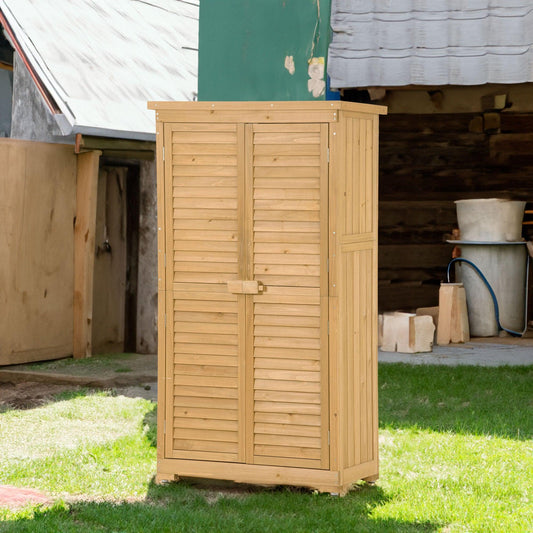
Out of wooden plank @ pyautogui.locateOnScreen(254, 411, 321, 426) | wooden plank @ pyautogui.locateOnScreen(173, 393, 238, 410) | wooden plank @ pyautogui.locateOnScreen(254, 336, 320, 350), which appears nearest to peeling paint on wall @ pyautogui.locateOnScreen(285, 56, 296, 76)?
wooden plank @ pyautogui.locateOnScreen(254, 336, 320, 350)

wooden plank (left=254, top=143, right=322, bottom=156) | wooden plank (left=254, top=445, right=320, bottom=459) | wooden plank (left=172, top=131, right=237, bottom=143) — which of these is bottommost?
wooden plank (left=254, top=445, right=320, bottom=459)

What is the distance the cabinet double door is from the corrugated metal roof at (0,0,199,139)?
14.4 feet

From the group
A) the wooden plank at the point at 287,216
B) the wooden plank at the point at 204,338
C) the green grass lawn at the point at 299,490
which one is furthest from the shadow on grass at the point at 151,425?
the wooden plank at the point at 287,216

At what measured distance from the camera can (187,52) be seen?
12727mm

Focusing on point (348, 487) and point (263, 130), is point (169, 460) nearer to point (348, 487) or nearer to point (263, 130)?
point (348, 487)

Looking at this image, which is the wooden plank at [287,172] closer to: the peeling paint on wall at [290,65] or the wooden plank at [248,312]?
the wooden plank at [248,312]

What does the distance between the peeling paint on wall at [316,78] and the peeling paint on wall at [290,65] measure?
0.14 meters

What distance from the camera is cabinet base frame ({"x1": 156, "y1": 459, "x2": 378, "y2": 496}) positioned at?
5.53m

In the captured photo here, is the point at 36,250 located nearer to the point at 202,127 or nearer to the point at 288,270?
the point at 202,127

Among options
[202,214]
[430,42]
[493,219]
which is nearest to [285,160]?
[202,214]

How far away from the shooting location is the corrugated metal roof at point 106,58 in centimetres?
1014

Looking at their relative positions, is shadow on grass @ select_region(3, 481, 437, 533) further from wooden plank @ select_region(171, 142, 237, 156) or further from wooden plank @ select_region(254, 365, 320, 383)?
wooden plank @ select_region(171, 142, 237, 156)

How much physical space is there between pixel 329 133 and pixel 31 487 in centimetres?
257

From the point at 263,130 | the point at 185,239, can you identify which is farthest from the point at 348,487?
the point at 263,130
